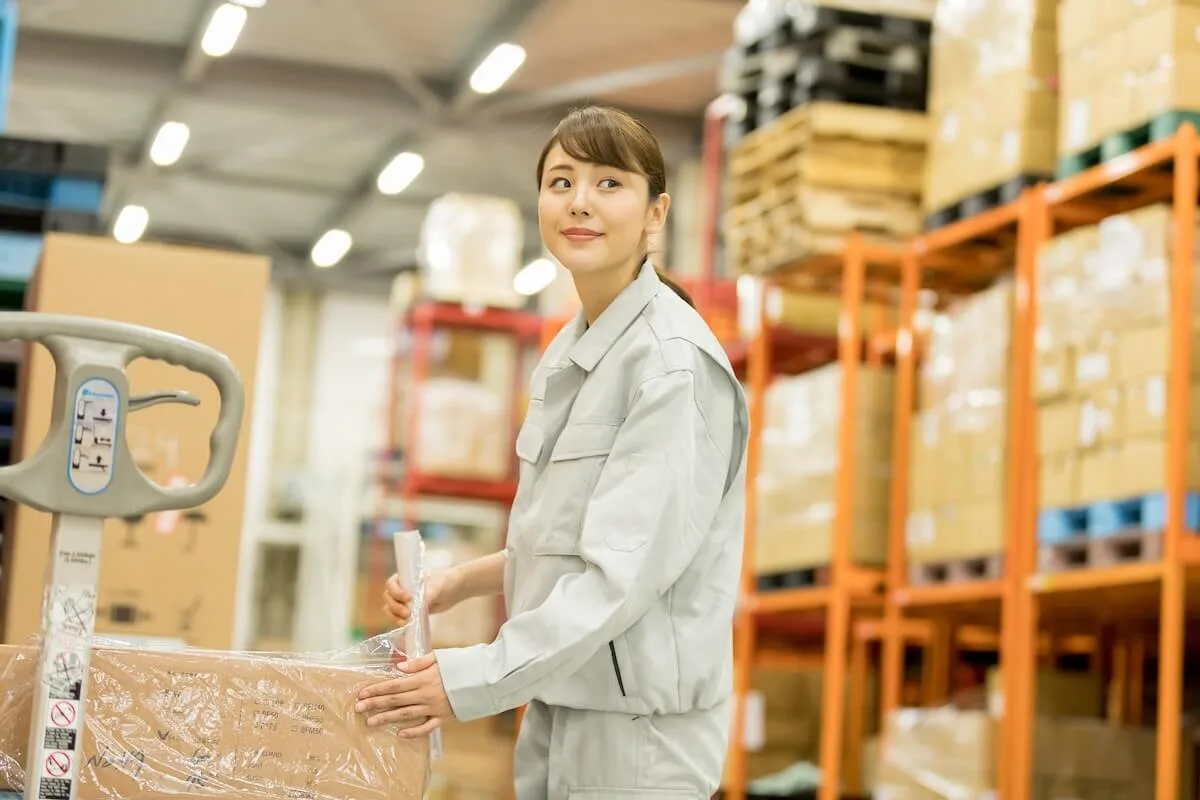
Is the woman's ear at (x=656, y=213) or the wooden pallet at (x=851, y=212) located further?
the wooden pallet at (x=851, y=212)

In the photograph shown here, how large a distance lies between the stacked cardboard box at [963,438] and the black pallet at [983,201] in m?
0.38

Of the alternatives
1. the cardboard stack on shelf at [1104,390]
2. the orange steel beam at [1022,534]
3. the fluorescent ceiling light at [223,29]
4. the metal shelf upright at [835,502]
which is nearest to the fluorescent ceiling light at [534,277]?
the fluorescent ceiling light at [223,29]

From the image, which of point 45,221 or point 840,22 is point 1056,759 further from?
point 45,221

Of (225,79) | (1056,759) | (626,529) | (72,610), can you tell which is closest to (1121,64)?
(1056,759)

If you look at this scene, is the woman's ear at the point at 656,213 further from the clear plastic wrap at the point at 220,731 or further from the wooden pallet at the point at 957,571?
the wooden pallet at the point at 957,571

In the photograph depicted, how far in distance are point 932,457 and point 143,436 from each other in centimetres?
398

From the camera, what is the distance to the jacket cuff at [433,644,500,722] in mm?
2512

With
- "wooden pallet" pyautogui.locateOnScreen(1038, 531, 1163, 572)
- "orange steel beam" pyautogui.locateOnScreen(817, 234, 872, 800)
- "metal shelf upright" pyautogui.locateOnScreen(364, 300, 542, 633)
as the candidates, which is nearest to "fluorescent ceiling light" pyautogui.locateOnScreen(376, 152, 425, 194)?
"metal shelf upright" pyautogui.locateOnScreen(364, 300, 542, 633)

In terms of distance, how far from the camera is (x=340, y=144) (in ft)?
56.4

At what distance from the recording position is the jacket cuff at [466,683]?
8.24 ft

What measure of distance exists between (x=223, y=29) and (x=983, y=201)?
25.6 feet

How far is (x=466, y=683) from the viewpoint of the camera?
2514 mm

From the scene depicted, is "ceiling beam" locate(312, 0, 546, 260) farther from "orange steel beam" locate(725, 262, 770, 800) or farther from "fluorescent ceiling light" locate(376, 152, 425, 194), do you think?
"orange steel beam" locate(725, 262, 770, 800)

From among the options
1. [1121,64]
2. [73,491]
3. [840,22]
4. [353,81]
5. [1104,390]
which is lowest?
[73,491]
